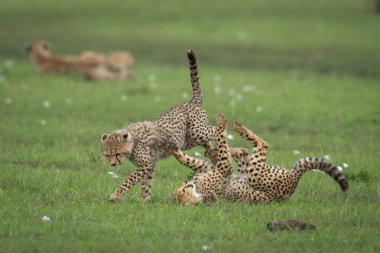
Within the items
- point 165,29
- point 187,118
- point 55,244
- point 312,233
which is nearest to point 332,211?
point 312,233

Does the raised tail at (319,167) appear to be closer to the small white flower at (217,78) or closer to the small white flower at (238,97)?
the small white flower at (238,97)

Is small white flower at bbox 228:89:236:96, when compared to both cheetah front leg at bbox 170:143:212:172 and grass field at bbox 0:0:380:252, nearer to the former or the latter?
grass field at bbox 0:0:380:252

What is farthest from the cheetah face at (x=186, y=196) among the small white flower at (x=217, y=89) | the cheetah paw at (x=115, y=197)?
the small white flower at (x=217, y=89)

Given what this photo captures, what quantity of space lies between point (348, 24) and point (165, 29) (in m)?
6.06

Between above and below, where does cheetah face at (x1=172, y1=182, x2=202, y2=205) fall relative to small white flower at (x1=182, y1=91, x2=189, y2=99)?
below

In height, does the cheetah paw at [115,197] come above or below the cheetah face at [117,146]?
below

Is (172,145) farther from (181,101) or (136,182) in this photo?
(181,101)

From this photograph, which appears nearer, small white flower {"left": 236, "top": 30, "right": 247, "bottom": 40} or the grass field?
the grass field

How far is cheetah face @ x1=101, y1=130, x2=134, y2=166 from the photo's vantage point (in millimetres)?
10656

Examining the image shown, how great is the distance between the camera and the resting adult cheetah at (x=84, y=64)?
69.1 feet

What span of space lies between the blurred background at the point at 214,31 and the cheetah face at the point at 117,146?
1356 cm

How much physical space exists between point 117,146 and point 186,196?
99 cm

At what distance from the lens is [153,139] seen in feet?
36.9

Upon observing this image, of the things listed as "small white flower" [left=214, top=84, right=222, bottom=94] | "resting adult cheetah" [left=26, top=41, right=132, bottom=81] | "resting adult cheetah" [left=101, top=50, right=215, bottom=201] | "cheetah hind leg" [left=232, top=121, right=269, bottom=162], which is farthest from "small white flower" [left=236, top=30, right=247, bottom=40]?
"cheetah hind leg" [left=232, top=121, right=269, bottom=162]
